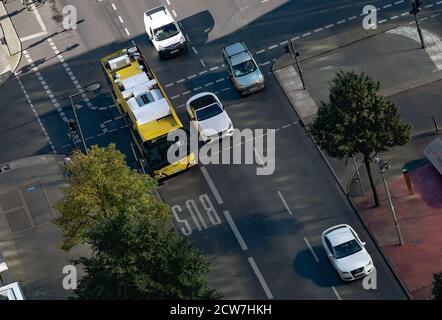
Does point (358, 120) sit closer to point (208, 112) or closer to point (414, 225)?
point (414, 225)

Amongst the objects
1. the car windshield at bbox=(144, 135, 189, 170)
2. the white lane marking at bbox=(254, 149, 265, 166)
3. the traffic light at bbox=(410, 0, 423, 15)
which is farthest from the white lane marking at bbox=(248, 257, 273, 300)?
the traffic light at bbox=(410, 0, 423, 15)

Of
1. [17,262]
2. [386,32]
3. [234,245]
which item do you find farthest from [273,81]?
[17,262]

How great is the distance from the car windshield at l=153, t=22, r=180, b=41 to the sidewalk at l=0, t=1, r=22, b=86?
38.3 feet

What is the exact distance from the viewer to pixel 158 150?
6950cm

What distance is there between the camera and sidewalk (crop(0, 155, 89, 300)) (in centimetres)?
6725

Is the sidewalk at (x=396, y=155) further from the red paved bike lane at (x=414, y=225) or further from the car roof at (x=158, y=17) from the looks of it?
the car roof at (x=158, y=17)

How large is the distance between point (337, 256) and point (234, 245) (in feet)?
23.8

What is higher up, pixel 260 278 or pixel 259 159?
pixel 259 159

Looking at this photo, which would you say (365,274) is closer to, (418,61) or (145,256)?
(145,256)

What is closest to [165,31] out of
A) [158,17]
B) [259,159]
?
[158,17]

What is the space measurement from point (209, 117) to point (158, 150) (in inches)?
186

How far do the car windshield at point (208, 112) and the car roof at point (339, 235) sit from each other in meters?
13.3

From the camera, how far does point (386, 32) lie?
7669cm

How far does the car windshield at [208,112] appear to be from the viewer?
71.9m
